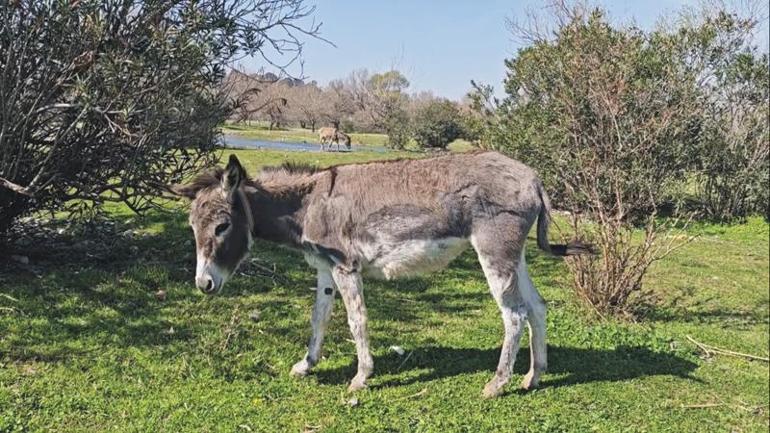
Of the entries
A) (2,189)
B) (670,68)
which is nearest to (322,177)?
(2,189)

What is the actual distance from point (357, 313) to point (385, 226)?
2.37 feet

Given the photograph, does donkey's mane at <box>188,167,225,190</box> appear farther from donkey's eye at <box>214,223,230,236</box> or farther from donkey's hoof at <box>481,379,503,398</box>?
donkey's hoof at <box>481,379,503,398</box>

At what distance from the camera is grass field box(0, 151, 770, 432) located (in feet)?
14.1

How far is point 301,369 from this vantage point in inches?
193

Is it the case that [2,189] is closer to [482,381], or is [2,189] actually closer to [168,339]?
[168,339]

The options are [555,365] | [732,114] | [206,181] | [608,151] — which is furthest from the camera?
[732,114]

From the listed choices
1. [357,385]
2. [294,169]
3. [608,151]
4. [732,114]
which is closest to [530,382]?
[357,385]

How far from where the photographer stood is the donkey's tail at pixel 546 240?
4797mm

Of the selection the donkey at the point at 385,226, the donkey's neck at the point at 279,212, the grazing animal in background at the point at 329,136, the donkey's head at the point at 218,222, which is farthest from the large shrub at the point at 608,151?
the grazing animal in background at the point at 329,136

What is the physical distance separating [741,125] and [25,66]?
48.4 feet

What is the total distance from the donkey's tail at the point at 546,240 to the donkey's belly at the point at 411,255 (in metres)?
0.65

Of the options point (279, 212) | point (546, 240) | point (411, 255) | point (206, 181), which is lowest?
point (411, 255)

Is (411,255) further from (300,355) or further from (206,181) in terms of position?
(206,181)

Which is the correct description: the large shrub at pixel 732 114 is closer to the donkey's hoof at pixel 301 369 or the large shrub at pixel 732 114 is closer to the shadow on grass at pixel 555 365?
the shadow on grass at pixel 555 365
